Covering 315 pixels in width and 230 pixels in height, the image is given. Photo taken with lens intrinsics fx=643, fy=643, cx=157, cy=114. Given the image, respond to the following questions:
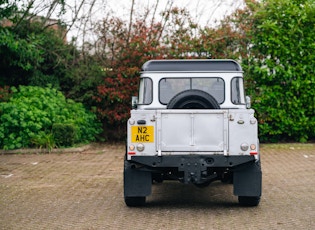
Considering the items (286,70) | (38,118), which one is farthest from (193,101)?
(286,70)

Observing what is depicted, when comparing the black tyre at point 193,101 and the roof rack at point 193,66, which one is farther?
the roof rack at point 193,66

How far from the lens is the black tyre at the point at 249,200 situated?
9.59 meters

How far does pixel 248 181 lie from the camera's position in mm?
9430

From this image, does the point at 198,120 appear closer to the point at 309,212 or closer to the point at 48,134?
the point at 309,212

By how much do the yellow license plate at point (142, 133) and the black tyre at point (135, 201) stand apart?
0.96 metres

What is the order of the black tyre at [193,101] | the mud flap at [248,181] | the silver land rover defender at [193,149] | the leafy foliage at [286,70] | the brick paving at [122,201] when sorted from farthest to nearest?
the leafy foliage at [286,70] → the black tyre at [193,101] → the mud flap at [248,181] → the silver land rover defender at [193,149] → the brick paving at [122,201]

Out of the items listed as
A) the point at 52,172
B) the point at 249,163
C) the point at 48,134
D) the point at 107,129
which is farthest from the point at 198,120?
the point at 107,129

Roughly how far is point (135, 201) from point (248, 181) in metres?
1.74

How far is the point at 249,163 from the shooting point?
9.41 m

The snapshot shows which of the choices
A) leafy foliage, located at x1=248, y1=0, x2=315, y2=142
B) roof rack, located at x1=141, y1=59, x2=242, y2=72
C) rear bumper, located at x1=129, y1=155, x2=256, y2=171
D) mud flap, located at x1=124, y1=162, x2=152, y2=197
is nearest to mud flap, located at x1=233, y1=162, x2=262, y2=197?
rear bumper, located at x1=129, y1=155, x2=256, y2=171

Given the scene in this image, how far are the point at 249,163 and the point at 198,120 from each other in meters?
0.99

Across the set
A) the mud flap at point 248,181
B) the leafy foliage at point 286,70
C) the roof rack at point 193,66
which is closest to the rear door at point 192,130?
the mud flap at point 248,181

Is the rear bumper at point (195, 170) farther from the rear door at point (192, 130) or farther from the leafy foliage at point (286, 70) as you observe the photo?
the leafy foliage at point (286, 70)

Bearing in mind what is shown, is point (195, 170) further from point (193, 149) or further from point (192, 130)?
point (192, 130)
